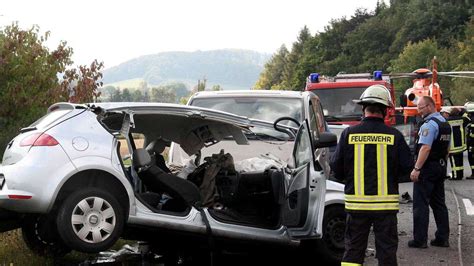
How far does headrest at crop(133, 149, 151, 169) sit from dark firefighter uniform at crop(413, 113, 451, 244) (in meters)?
3.22

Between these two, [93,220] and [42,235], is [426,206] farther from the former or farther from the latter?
[42,235]

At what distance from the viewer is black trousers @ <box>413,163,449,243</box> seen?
25.2 ft

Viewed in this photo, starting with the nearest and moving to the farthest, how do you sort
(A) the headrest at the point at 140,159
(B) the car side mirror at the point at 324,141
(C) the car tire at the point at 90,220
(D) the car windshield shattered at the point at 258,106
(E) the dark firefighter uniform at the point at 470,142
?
1. (C) the car tire at the point at 90,220
2. (A) the headrest at the point at 140,159
3. (B) the car side mirror at the point at 324,141
4. (D) the car windshield shattered at the point at 258,106
5. (E) the dark firefighter uniform at the point at 470,142

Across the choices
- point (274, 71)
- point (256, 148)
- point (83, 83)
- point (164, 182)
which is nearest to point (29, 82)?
point (83, 83)

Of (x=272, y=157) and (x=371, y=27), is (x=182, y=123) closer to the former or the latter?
(x=272, y=157)

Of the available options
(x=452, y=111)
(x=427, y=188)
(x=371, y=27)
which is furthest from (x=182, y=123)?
(x=371, y=27)

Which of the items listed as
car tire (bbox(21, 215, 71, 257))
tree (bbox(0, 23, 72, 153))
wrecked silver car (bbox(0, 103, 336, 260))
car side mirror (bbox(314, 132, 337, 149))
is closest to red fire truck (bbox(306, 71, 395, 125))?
tree (bbox(0, 23, 72, 153))

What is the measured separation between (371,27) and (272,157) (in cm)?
7978

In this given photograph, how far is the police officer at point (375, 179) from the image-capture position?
5.49 metres

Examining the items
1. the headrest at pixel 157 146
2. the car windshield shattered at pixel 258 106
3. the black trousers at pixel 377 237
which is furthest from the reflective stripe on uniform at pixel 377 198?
the car windshield shattered at pixel 258 106

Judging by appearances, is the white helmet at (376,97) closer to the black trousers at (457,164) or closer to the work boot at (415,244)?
the work boot at (415,244)

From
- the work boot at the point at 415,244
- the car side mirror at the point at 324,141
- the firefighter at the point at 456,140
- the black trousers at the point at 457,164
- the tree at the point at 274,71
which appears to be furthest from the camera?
the tree at the point at 274,71

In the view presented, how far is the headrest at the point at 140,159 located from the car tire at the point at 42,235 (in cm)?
89

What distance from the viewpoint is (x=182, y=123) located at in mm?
7145
